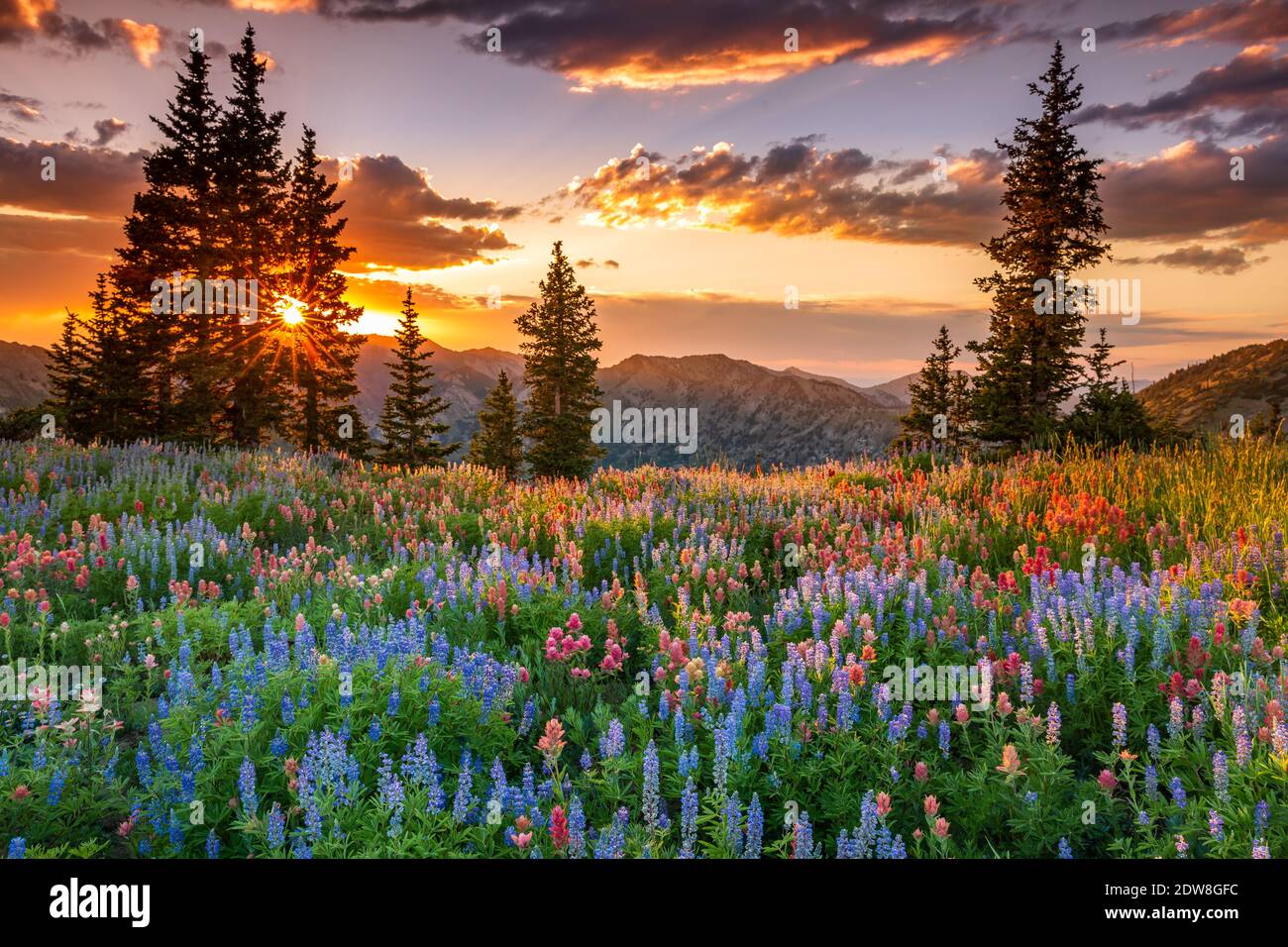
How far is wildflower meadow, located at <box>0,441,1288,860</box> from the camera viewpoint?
3.69 meters

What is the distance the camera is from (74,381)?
3275cm

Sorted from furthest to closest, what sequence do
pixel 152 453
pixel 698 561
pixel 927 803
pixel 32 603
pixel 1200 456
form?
1. pixel 152 453
2. pixel 1200 456
3. pixel 698 561
4. pixel 32 603
5. pixel 927 803

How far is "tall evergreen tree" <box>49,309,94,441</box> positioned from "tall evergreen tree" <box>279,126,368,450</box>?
7.40 meters

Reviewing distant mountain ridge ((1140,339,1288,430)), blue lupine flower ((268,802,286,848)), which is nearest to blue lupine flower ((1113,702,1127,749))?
blue lupine flower ((268,802,286,848))

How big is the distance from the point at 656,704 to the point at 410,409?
3659 centimetres

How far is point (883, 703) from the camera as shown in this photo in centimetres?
460

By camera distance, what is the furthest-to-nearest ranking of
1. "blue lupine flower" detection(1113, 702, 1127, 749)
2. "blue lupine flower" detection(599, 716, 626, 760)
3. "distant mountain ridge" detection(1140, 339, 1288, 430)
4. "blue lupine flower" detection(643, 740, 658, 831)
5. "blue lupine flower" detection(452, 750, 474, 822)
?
"distant mountain ridge" detection(1140, 339, 1288, 430) < "blue lupine flower" detection(1113, 702, 1127, 749) < "blue lupine flower" detection(599, 716, 626, 760) < "blue lupine flower" detection(643, 740, 658, 831) < "blue lupine flower" detection(452, 750, 474, 822)

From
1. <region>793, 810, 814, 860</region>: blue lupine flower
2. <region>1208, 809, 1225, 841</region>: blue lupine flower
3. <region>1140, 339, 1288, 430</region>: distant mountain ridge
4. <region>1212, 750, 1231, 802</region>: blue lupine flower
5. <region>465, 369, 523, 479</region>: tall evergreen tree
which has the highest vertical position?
<region>1140, 339, 1288, 430</region>: distant mountain ridge

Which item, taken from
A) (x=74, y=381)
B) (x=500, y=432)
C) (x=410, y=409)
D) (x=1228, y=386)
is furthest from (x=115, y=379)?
(x=1228, y=386)

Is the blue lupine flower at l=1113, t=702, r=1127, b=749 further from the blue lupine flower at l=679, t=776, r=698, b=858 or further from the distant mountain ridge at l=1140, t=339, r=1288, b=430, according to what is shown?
the distant mountain ridge at l=1140, t=339, r=1288, b=430
